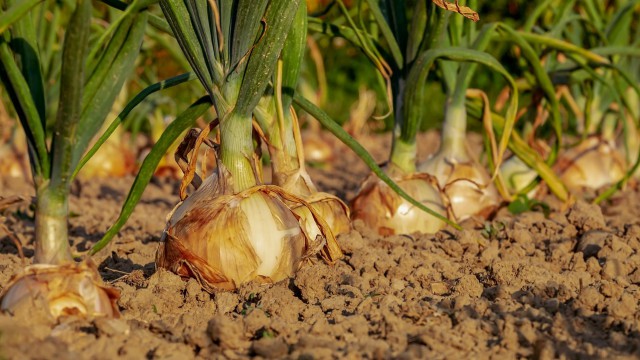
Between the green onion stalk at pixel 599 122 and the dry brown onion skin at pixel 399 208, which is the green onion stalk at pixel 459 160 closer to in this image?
the dry brown onion skin at pixel 399 208

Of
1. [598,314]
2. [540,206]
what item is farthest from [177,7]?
[540,206]

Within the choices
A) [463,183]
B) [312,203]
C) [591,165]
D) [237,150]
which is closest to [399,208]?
[463,183]

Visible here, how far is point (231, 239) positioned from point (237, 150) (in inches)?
8.8

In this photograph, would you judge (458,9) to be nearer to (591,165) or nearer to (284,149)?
(284,149)

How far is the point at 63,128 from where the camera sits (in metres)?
1.62

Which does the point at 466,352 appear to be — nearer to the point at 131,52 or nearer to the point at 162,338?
the point at 162,338

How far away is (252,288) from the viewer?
197cm

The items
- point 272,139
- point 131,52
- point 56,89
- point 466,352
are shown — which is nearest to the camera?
point 466,352

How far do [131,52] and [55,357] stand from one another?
62cm

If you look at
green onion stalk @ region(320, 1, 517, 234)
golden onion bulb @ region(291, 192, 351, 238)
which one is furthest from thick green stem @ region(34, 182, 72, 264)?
green onion stalk @ region(320, 1, 517, 234)

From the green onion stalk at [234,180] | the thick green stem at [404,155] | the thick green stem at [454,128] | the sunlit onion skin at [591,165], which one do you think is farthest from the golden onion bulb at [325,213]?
the sunlit onion skin at [591,165]

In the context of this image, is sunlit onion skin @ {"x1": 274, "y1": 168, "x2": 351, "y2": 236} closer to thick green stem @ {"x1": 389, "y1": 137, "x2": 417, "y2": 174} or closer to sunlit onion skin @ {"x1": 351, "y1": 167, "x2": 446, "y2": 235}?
sunlit onion skin @ {"x1": 351, "y1": 167, "x2": 446, "y2": 235}

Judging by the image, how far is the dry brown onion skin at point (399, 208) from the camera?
2633 mm

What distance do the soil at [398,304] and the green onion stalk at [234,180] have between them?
54 mm
